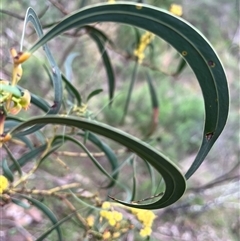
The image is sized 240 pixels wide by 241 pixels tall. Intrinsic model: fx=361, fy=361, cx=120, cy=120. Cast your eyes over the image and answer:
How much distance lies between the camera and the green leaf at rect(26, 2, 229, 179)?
308 millimetres

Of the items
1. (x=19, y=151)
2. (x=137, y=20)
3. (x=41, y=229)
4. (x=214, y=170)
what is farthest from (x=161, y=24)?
(x=214, y=170)

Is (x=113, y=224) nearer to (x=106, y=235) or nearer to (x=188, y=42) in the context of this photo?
(x=106, y=235)

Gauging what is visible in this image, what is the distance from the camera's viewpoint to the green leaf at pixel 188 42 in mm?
308

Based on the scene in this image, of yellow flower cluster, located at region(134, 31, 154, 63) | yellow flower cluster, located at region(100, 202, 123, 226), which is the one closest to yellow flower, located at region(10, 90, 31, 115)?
yellow flower cluster, located at region(100, 202, 123, 226)

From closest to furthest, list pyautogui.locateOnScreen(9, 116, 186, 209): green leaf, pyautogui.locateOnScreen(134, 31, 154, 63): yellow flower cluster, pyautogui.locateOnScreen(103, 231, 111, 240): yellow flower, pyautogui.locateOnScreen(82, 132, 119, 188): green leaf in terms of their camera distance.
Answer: pyautogui.locateOnScreen(9, 116, 186, 209): green leaf < pyautogui.locateOnScreen(103, 231, 111, 240): yellow flower < pyautogui.locateOnScreen(82, 132, 119, 188): green leaf < pyautogui.locateOnScreen(134, 31, 154, 63): yellow flower cluster

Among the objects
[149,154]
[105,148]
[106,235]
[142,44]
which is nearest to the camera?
[149,154]

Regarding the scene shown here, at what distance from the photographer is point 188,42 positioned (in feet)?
1.03

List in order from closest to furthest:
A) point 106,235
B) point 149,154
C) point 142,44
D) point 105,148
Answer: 1. point 149,154
2. point 106,235
3. point 105,148
4. point 142,44

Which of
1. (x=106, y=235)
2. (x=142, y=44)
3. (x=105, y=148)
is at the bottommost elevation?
(x=106, y=235)

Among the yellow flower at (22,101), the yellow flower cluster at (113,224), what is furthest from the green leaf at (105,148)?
the yellow flower at (22,101)

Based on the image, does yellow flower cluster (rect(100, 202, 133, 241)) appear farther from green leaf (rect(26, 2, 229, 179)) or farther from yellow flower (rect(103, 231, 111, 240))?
green leaf (rect(26, 2, 229, 179))

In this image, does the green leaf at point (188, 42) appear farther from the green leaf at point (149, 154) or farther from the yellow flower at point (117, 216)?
the yellow flower at point (117, 216)

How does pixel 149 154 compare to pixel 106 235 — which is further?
pixel 106 235

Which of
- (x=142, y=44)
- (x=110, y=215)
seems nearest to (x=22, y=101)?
(x=110, y=215)
